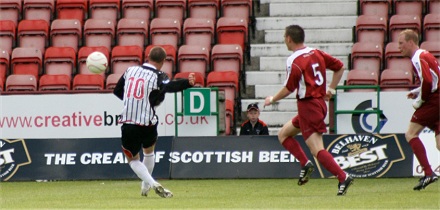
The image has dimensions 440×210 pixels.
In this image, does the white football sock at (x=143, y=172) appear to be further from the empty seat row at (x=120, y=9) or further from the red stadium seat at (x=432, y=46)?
the empty seat row at (x=120, y=9)

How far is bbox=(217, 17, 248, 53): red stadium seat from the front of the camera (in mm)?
21203

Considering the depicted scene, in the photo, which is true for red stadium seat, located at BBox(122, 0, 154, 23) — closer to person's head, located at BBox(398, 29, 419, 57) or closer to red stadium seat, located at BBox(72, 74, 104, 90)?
red stadium seat, located at BBox(72, 74, 104, 90)

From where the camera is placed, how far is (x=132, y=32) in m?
21.6

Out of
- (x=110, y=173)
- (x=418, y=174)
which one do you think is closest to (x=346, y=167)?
(x=418, y=174)

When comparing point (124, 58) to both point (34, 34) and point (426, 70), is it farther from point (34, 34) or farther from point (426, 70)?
point (426, 70)

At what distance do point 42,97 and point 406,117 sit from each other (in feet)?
20.5

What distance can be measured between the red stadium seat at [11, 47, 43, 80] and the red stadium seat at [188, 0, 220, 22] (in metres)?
3.31

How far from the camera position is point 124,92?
12.7 meters

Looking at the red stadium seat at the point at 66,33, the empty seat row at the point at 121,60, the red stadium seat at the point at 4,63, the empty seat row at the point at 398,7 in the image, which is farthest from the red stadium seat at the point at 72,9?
the empty seat row at the point at 398,7

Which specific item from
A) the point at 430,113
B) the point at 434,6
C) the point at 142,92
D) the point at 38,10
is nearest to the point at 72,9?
the point at 38,10

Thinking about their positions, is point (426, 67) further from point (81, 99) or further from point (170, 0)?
point (170, 0)

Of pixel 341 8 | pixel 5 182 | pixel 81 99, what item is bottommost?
pixel 5 182

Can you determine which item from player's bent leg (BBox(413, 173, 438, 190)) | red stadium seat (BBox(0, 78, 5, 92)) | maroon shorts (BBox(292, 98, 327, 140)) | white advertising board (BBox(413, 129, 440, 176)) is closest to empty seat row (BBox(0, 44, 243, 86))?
→ red stadium seat (BBox(0, 78, 5, 92))

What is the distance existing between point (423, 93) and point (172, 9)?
10088 millimetres
